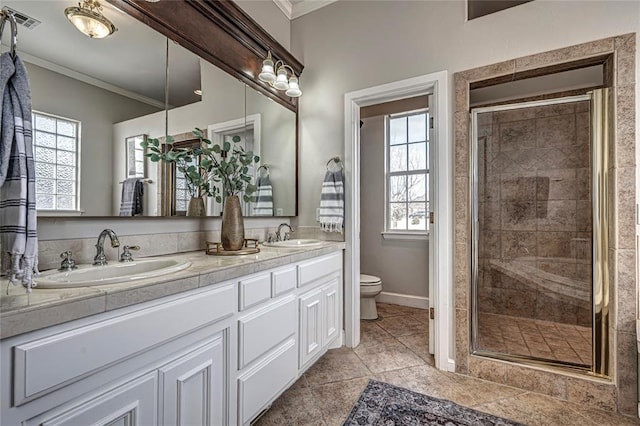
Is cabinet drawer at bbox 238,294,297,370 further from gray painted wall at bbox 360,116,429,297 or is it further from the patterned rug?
gray painted wall at bbox 360,116,429,297

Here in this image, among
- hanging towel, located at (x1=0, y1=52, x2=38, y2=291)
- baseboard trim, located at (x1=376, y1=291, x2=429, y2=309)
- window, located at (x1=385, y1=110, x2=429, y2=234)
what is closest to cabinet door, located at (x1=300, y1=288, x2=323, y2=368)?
hanging towel, located at (x1=0, y1=52, x2=38, y2=291)

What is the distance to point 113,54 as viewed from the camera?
53.9 inches

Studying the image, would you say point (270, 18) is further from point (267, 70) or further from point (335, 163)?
point (335, 163)

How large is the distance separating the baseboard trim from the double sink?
274 centimetres

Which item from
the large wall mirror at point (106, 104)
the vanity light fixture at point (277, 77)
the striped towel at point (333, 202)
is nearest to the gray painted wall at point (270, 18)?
the vanity light fixture at point (277, 77)

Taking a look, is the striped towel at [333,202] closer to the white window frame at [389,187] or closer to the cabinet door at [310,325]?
the cabinet door at [310,325]

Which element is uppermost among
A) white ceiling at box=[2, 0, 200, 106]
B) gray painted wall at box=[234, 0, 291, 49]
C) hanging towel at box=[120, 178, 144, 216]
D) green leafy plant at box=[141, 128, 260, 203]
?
gray painted wall at box=[234, 0, 291, 49]

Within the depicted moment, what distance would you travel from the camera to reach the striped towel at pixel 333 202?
2350 mm

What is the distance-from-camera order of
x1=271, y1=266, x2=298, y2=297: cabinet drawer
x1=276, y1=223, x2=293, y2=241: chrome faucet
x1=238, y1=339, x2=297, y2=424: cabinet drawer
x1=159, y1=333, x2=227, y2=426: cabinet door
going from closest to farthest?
x1=159, y1=333, x2=227, y2=426: cabinet door, x1=238, y1=339, x2=297, y2=424: cabinet drawer, x1=271, y1=266, x2=298, y2=297: cabinet drawer, x1=276, y1=223, x2=293, y2=241: chrome faucet

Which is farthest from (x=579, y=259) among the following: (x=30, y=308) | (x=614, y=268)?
(x=30, y=308)

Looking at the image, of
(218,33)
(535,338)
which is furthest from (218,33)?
(535,338)

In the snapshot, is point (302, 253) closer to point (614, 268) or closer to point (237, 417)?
point (237, 417)

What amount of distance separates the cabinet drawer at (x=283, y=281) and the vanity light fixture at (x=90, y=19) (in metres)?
1.34

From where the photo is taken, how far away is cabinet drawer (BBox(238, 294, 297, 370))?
132 centimetres
